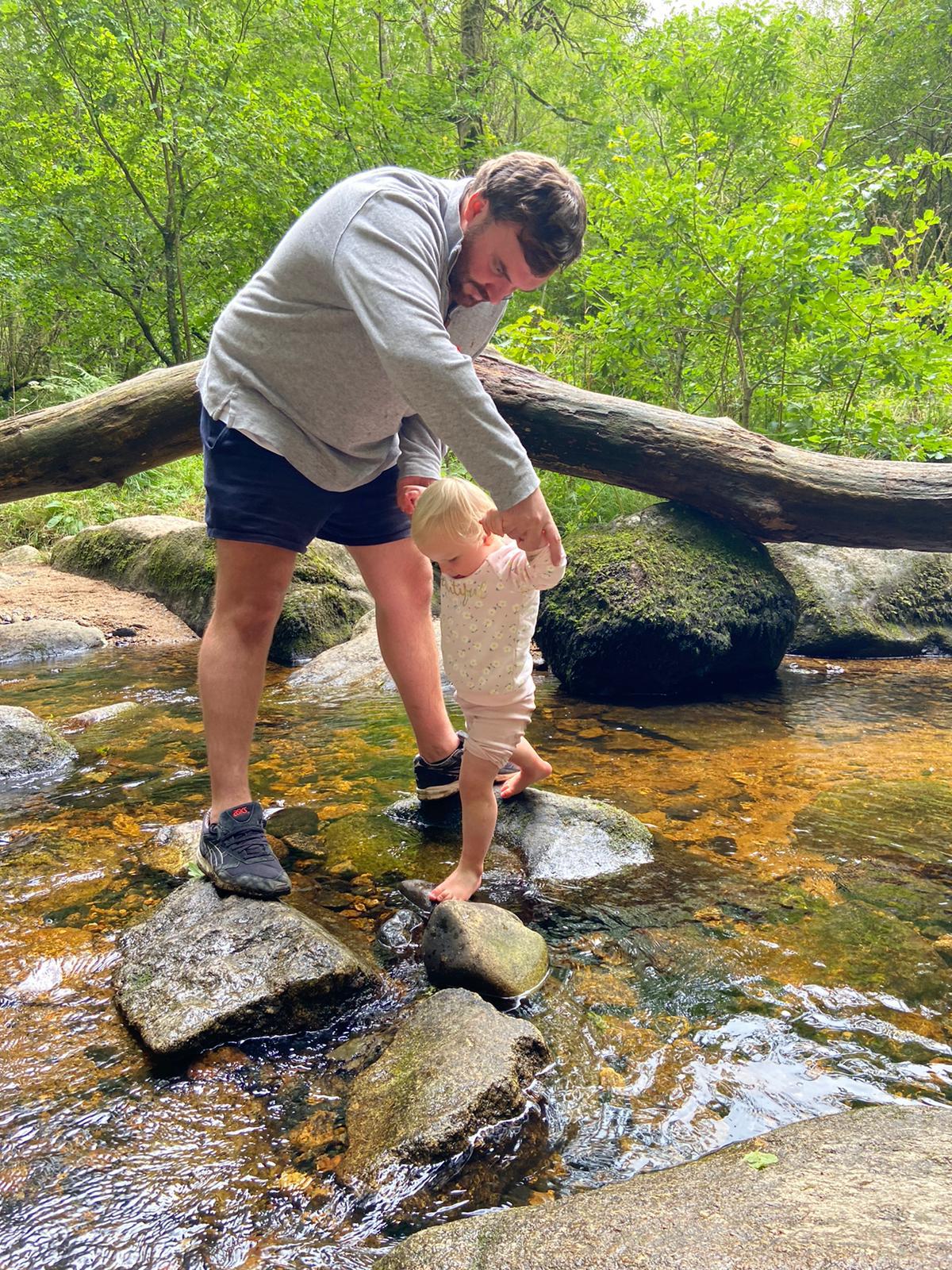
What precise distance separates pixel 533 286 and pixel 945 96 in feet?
55.3

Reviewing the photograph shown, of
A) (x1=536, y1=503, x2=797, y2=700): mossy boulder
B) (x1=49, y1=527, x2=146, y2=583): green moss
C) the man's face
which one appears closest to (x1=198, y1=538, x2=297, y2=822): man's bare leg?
the man's face

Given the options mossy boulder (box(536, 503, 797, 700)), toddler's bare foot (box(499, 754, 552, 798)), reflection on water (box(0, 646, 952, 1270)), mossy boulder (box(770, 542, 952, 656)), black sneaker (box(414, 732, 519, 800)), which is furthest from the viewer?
mossy boulder (box(770, 542, 952, 656))

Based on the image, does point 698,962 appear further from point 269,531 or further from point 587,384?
point 587,384

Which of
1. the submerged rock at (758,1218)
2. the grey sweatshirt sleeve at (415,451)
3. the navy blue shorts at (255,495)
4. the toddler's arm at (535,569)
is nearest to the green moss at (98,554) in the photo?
the grey sweatshirt sleeve at (415,451)

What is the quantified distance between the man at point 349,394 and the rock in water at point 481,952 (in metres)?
0.47

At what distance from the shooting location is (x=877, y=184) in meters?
5.88

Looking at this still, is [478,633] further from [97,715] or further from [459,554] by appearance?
[97,715]

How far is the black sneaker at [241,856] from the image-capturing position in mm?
2154

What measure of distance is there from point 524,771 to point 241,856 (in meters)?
0.97

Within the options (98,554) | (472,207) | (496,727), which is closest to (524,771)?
(496,727)

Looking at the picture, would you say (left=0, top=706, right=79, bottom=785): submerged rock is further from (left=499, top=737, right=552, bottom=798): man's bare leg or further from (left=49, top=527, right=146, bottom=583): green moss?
(left=49, top=527, right=146, bottom=583): green moss

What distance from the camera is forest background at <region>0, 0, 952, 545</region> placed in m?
6.23

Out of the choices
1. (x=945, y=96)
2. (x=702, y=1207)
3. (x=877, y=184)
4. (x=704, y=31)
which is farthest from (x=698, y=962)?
(x=945, y=96)

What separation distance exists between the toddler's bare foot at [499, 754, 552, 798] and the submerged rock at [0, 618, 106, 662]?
496 cm
